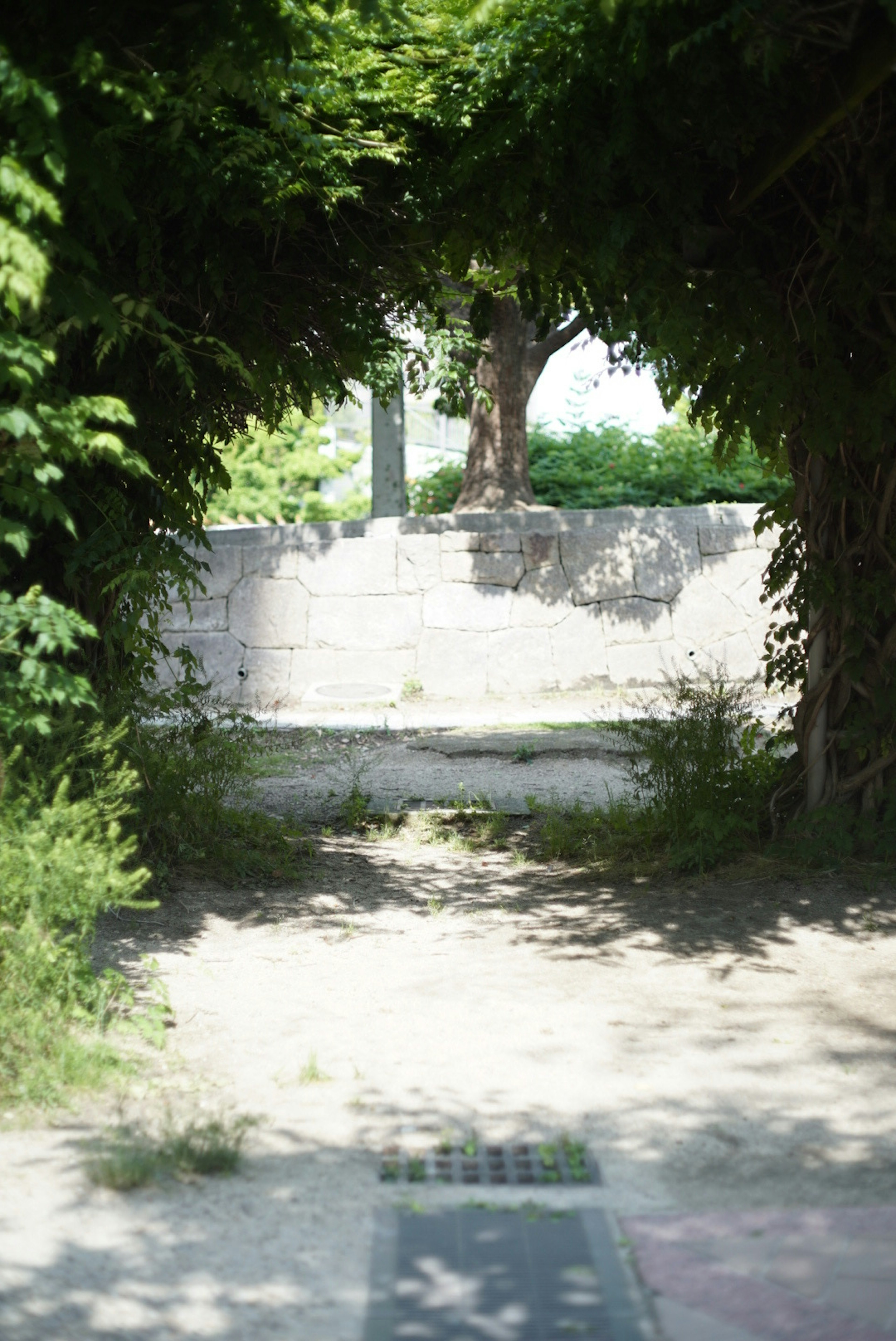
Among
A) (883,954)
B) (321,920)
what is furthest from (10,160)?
(883,954)

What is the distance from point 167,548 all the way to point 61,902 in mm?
1852

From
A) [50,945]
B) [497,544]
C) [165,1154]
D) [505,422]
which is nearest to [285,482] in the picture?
[505,422]

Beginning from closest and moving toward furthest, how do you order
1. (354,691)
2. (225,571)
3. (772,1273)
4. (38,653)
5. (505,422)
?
(772,1273) → (38,653) → (354,691) → (225,571) → (505,422)

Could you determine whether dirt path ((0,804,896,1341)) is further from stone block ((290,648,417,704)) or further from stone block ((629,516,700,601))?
stone block ((629,516,700,601))

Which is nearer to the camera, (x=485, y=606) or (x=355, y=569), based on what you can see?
(x=485, y=606)

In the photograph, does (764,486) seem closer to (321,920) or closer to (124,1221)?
(321,920)

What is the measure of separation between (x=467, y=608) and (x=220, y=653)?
87.9 inches

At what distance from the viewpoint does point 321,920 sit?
16.7ft

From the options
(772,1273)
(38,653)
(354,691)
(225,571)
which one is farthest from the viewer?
(225,571)

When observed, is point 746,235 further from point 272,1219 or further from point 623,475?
point 623,475

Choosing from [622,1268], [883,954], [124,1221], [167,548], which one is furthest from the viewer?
[167,548]

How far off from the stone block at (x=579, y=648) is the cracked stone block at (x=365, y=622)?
1220 mm

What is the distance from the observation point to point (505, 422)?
12.3 meters

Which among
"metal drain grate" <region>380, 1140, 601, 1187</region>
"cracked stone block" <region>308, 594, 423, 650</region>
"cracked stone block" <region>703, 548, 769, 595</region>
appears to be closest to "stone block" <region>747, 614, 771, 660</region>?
"cracked stone block" <region>703, 548, 769, 595</region>
